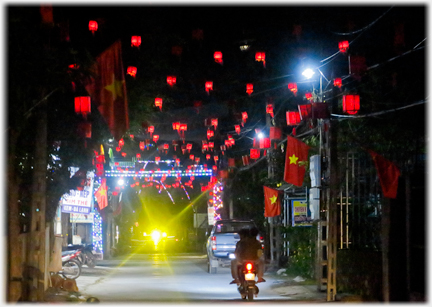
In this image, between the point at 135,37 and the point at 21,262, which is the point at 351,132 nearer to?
the point at 135,37

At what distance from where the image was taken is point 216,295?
15.2m

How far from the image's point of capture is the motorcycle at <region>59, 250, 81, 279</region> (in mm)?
20359

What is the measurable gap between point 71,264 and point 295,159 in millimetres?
8647

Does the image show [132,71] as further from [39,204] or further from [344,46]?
[344,46]

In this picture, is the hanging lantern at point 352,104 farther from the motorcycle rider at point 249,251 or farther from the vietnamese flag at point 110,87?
the vietnamese flag at point 110,87

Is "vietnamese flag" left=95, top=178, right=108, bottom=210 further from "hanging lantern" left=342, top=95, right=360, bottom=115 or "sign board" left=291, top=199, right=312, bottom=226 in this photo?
"hanging lantern" left=342, top=95, right=360, bottom=115

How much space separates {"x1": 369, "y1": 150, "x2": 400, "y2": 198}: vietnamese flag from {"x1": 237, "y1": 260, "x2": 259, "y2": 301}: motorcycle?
3496mm

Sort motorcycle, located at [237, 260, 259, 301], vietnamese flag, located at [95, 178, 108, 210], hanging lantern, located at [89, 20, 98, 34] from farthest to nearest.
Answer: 1. vietnamese flag, located at [95, 178, 108, 210]
2. hanging lantern, located at [89, 20, 98, 34]
3. motorcycle, located at [237, 260, 259, 301]

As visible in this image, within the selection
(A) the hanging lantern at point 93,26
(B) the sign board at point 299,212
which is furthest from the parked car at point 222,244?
(A) the hanging lantern at point 93,26

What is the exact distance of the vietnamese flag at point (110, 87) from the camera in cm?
1266

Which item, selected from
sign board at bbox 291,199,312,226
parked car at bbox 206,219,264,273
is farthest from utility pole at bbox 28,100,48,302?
sign board at bbox 291,199,312,226

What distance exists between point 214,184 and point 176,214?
29.1 meters

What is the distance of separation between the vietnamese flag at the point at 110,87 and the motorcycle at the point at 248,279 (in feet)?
13.3

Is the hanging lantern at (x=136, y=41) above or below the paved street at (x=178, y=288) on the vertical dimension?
above
